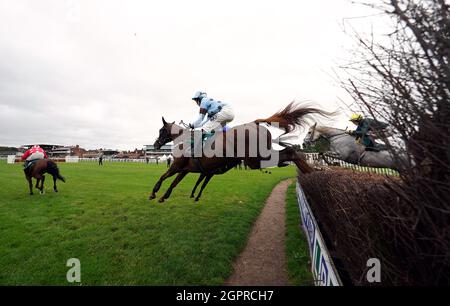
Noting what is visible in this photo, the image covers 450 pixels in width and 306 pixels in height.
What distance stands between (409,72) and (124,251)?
4.54m

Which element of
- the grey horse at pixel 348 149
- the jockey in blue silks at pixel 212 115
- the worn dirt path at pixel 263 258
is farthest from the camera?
the grey horse at pixel 348 149

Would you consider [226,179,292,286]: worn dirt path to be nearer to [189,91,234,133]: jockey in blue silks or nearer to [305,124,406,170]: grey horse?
[189,91,234,133]: jockey in blue silks

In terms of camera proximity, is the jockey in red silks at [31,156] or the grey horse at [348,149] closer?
the grey horse at [348,149]

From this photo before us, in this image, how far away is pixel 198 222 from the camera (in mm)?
6246

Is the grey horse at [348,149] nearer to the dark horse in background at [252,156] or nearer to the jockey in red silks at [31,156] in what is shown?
the dark horse in background at [252,156]

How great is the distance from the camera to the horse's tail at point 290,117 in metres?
6.05

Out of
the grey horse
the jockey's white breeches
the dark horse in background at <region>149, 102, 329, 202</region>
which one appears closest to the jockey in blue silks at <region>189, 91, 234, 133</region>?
the jockey's white breeches

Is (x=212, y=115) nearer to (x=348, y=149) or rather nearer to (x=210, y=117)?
(x=210, y=117)

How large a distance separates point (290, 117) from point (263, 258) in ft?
11.1

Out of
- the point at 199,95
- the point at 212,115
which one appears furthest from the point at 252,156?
the point at 199,95

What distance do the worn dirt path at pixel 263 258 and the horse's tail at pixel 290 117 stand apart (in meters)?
2.44

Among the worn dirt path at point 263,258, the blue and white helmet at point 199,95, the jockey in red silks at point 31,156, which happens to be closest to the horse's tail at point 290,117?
the blue and white helmet at point 199,95

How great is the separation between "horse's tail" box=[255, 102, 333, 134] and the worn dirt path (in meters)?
2.44
